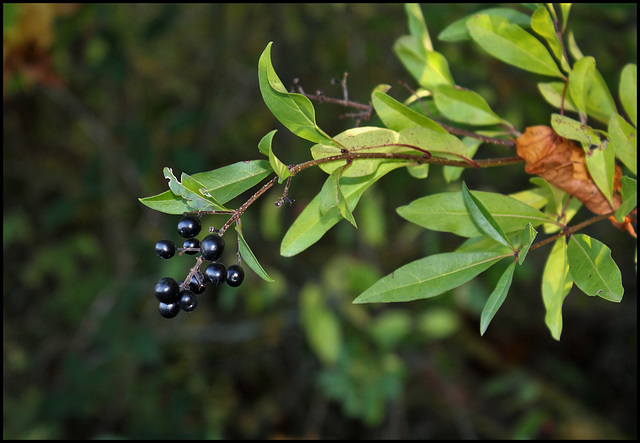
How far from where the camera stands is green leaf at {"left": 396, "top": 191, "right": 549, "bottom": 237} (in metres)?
0.78

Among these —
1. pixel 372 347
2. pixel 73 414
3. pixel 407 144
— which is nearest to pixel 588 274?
pixel 407 144

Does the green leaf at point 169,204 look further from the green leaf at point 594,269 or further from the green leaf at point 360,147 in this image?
the green leaf at point 594,269

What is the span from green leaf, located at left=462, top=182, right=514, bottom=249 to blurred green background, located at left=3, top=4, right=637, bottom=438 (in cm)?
134

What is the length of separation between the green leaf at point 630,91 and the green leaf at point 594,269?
246 mm

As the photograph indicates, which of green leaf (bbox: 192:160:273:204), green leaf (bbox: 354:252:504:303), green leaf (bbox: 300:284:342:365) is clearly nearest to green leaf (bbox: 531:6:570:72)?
green leaf (bbox: 354:252:504:303)

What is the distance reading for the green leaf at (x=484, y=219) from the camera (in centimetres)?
71

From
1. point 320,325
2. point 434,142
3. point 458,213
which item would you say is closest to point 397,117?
point 434,142

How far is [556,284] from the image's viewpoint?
802mm

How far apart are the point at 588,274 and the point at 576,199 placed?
6.9 inches

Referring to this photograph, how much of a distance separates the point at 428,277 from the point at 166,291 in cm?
37

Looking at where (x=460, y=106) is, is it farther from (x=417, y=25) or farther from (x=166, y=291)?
(x=166, y=291)

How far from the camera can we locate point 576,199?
851 millimetres

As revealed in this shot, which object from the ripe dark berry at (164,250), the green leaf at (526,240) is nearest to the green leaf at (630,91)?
the green leaf at (526,240)

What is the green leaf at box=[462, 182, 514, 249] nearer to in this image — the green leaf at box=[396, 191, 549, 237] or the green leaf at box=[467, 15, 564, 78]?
the green leaf at box=[396, 191, 549, 237]
